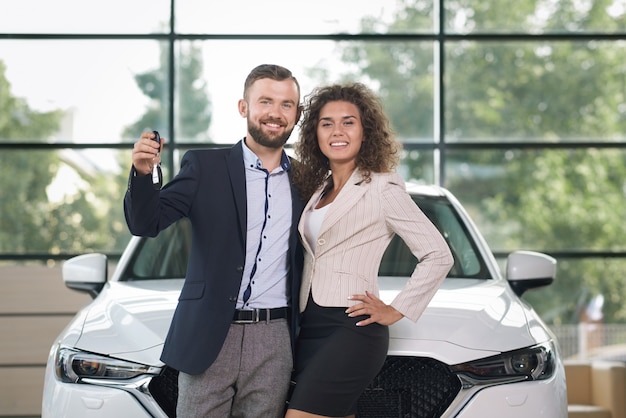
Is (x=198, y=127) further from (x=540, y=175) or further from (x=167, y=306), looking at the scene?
(x=167, y=306)

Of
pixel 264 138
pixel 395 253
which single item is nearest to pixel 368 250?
pixel 264 138

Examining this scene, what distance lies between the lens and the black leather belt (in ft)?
8.54

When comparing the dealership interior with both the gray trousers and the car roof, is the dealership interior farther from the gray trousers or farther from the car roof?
the gray trousers

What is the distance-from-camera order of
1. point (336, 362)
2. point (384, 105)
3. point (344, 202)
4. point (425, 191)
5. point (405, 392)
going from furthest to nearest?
point (384, 105), point (425, 191), point (405, 392), point (344, 202), point (336, 362)

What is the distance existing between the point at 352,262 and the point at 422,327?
438mm

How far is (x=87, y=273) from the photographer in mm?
3752

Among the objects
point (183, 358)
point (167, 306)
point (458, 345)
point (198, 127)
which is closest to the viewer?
point (183, 358)

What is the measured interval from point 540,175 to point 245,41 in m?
2.50

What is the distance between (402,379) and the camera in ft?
9.50

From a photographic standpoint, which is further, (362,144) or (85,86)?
(85,86)

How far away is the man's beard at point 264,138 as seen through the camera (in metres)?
2.70

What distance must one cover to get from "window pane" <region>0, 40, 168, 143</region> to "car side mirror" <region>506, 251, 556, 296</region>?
436cm

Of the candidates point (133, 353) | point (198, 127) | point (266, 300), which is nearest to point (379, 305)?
point (266, 300)

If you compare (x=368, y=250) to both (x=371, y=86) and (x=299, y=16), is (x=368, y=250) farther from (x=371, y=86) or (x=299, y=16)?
(x=299, y=16)
